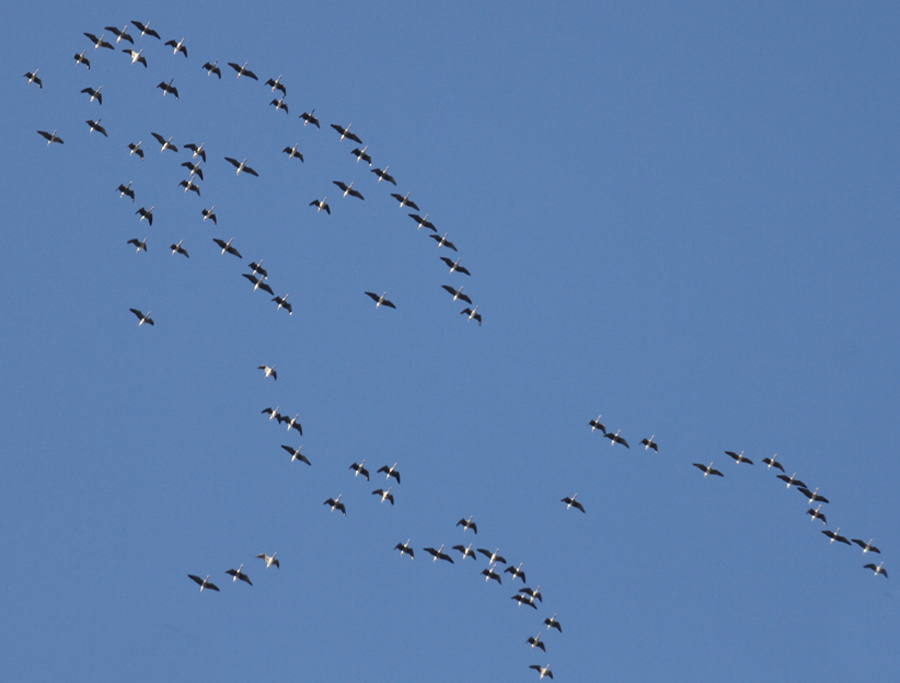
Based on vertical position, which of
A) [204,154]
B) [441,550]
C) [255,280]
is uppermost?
[204,154]

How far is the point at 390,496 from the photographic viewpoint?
15238cm

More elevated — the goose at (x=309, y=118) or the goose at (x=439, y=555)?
the goose at (x=309, y=118)

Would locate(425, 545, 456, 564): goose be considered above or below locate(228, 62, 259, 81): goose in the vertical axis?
below

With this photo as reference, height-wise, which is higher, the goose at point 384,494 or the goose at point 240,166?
the goose at point 240,166

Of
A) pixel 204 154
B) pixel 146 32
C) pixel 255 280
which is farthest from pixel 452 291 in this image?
pixel 146 32

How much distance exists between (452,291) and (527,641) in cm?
4026

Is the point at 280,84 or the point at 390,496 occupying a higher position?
the point at 280,84

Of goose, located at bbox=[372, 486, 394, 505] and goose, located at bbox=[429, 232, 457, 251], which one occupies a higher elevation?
goose, located at bbox=[429, 232, 457, 251]

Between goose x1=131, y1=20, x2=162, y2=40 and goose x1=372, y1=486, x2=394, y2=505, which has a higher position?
goose x1=131, y1=20, x2=162, y2=40

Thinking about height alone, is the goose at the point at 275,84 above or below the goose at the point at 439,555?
above

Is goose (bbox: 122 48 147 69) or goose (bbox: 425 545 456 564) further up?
goose (bbox: 122 48 147 69)

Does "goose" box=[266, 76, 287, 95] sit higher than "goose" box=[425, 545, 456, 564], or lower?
higher

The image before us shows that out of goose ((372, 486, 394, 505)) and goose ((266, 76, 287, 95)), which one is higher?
goose ((266, 76, 287, 95))

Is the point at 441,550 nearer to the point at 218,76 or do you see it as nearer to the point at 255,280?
the point at 255,280
